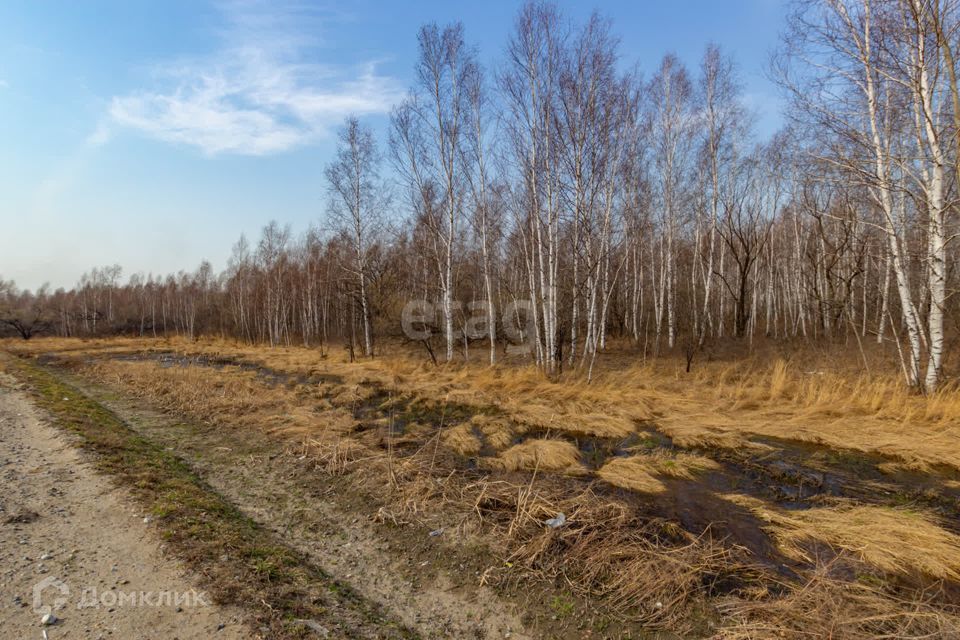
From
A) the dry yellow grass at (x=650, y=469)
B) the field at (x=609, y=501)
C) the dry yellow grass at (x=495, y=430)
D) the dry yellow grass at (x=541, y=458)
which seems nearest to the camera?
the field at (x=609, y=501)

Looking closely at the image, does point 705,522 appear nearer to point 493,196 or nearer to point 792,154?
point 792,154

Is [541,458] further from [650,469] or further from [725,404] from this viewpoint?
[725,404]

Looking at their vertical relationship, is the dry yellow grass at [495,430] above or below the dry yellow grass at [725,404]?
below

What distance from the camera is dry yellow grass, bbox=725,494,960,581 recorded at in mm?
3713

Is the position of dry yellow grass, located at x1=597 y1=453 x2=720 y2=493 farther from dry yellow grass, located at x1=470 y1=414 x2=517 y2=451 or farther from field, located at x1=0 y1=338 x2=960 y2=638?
dry yellow grass, located at x1=470 y1=414 x2=517 y2=451

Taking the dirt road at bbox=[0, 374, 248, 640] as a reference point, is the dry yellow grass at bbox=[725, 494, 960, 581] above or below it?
below

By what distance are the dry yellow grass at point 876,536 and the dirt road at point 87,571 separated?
193 inches

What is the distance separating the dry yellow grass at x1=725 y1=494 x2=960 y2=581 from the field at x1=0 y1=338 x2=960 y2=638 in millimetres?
19

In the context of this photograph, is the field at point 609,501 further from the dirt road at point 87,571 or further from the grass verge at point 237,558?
the dirt road at point 87,571

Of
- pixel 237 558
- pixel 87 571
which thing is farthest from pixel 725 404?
pixel 87 571

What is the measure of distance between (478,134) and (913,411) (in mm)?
13990

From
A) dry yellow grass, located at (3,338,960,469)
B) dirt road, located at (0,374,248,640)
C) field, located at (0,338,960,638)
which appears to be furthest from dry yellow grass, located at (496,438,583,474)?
dirt road, located at (0,374,248,640)

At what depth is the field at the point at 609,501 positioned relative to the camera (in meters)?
3.19

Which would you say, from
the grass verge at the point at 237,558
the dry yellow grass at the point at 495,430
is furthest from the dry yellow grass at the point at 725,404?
the grass verge at the point at 237,558
